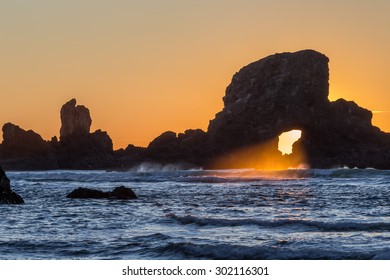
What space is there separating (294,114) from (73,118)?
7015 centimetres

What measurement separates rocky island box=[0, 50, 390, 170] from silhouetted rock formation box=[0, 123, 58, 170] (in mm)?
197

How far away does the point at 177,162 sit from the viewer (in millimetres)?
127750

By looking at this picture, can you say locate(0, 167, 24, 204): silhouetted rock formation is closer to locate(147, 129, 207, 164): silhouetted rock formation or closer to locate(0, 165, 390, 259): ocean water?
locate(0, 165, 390, 259): ocean water

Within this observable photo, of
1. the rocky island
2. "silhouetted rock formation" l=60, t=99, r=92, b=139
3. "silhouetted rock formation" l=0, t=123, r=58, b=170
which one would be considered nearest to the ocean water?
the rocky island

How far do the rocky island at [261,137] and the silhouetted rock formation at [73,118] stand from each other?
1044 inches

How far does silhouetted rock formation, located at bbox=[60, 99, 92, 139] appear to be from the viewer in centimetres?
18738

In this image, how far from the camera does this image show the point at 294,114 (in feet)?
456

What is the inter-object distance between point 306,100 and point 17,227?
122m

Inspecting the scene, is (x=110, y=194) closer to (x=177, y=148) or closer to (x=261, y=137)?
(x=177, y=148)

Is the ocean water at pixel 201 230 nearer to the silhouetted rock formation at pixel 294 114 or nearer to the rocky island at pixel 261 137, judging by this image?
the rocky island at pixel 261 137

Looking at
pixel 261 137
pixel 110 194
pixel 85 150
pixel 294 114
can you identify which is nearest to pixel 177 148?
pixel 261 137

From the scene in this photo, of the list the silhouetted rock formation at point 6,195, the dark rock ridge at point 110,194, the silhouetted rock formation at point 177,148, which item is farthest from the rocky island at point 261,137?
the silhouetted rock formation at point 6,195

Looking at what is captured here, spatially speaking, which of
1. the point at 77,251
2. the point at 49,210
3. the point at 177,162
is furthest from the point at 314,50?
the point at 77,251
